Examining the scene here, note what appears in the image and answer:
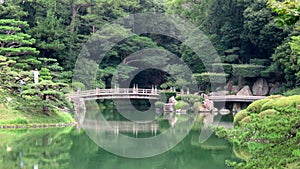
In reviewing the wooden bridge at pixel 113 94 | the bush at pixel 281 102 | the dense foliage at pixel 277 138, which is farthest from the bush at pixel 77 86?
the dense foliage at pixel 277 138

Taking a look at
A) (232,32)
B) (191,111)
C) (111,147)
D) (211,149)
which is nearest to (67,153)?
(111,147)

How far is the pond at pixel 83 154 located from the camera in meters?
10.8

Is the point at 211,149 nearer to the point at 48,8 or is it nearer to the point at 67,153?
the point at 67,153

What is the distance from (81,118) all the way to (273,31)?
36.4 feet

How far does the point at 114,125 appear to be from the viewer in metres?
19.9

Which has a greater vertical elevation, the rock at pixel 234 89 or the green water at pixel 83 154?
the rock at pixel 234 89

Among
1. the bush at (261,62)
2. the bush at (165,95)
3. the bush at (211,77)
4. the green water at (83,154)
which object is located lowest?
the green water at (83,154)

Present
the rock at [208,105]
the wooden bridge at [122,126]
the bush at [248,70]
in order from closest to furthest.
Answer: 1. the wooden bridge at [122,126]
2. the rock at [208,105]
3. the bush at [248,70]

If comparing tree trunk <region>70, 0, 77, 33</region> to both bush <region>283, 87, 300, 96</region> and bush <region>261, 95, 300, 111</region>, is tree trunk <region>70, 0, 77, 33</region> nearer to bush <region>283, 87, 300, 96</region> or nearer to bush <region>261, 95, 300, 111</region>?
bush <region>283, 87, 300, 96</region>

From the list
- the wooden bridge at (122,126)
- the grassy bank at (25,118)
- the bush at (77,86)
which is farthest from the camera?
the bush at (77,86)

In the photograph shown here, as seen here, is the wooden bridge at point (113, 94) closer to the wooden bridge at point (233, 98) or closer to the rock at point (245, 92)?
the wooden bridge at point (233, 98)

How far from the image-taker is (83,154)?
12406 millimetres

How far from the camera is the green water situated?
10828 mm

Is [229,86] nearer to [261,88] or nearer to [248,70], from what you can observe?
[261,88]
